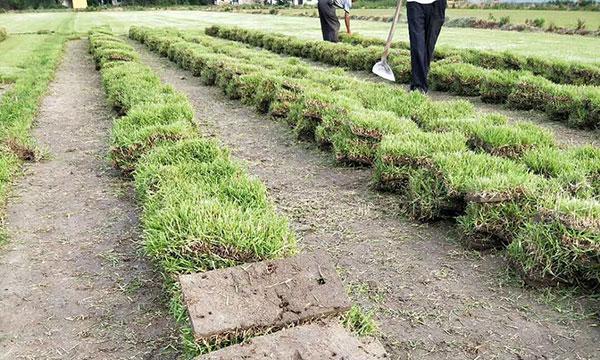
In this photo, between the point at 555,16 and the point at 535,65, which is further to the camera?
the point at 555,16

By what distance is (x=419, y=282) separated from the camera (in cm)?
326

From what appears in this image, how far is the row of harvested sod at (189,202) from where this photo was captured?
9.71 ft

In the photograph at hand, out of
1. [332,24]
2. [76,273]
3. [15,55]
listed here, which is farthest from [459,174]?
[15,55]

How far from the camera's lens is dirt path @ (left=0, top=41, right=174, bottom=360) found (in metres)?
2.79

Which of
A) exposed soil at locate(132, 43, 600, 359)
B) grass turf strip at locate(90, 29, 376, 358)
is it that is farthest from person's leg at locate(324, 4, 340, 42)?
exposed soil at locate(132, 43, 600, 359)

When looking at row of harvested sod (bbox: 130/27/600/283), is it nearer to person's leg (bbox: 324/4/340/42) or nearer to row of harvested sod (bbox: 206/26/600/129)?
row of harvested sod (bbox: 206/26/600/129)

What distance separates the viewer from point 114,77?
31.4 feet

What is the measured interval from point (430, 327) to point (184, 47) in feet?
43.7

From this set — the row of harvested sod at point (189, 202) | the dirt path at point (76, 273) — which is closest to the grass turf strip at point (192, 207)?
the row of harvested sod at point (189, 202)

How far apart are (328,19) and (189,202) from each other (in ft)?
45.6

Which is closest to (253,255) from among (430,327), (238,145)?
(430,327)

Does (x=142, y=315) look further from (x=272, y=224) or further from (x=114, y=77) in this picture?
(x=114, y=77)

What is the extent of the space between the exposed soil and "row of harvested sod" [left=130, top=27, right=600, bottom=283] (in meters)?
0.16

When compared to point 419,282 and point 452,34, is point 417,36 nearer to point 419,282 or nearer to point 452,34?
point 419,282
